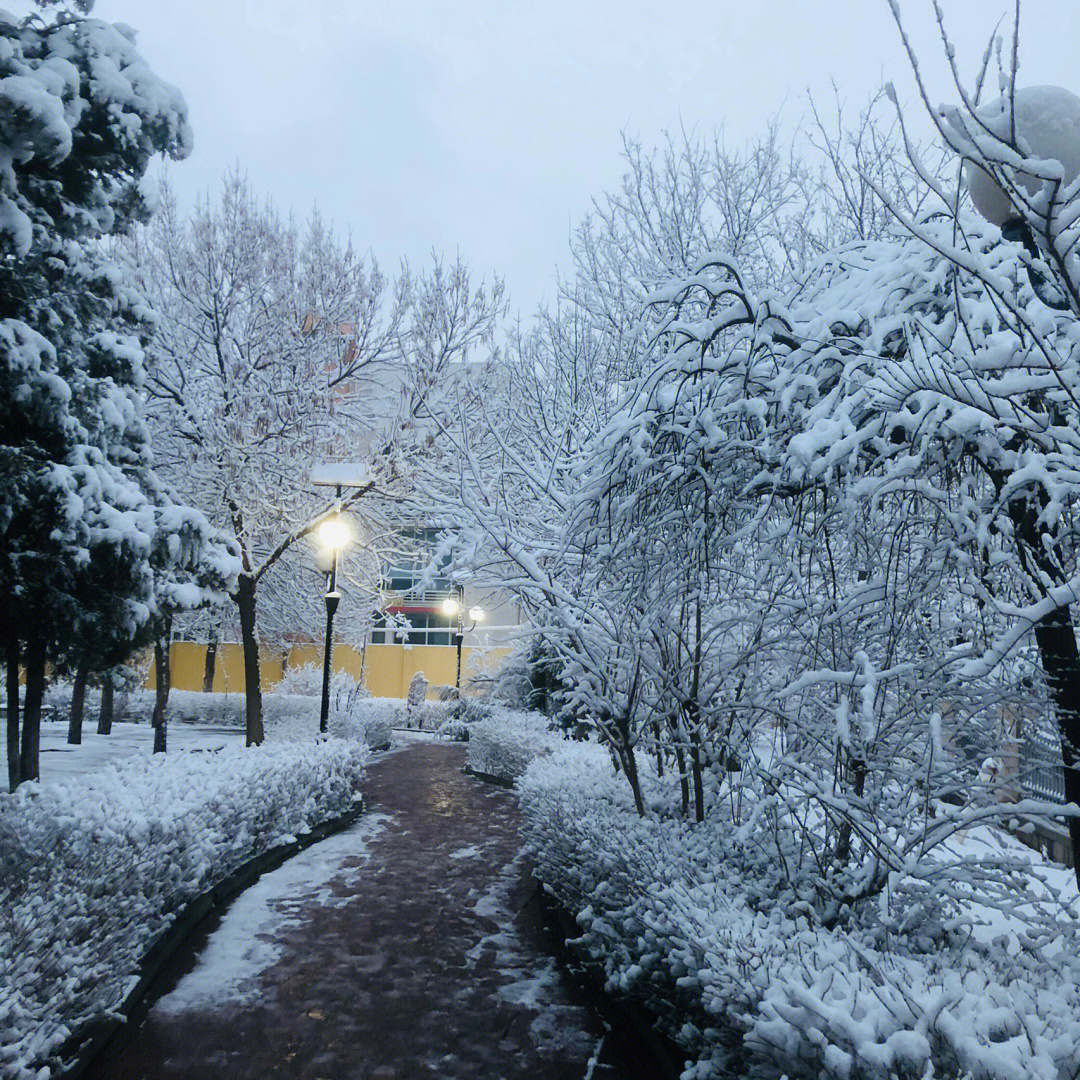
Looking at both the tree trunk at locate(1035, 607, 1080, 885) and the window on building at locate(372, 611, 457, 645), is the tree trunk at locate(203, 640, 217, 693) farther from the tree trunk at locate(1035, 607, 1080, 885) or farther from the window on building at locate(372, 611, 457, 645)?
the tree trunk at locate(1035, 607, 1080, 885)

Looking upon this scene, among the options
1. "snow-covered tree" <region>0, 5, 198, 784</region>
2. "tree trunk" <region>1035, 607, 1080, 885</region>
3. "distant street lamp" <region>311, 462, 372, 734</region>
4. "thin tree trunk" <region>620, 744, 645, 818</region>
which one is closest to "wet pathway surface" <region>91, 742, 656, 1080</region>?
"thin tree trunk" <region>620, 744, 645, 818</region>

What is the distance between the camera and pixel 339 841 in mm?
9609

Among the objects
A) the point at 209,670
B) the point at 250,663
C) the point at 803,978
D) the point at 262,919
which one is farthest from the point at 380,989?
the point at 209,670

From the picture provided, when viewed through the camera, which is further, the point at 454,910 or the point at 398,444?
the point at 398,444

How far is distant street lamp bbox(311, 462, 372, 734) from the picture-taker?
11.6 meters

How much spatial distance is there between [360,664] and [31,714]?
27368 mm

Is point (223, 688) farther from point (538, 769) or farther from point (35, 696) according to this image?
point (538, 769)

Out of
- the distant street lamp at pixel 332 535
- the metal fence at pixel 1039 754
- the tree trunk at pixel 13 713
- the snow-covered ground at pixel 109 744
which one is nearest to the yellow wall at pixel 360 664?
the snow-covered ground at pixel 109 744

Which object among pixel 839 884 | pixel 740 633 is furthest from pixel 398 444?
pixel 839 884

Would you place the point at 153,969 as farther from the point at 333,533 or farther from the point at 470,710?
the point at 470,710

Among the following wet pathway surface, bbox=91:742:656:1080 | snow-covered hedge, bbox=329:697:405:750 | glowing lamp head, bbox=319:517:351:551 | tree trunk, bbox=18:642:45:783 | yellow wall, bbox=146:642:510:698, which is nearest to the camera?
wet pathway surface, bbox=91:742:656:1080

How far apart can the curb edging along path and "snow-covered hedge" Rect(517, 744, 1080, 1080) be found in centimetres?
269

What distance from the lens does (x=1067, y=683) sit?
3.50 m

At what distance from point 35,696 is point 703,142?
448 inches
